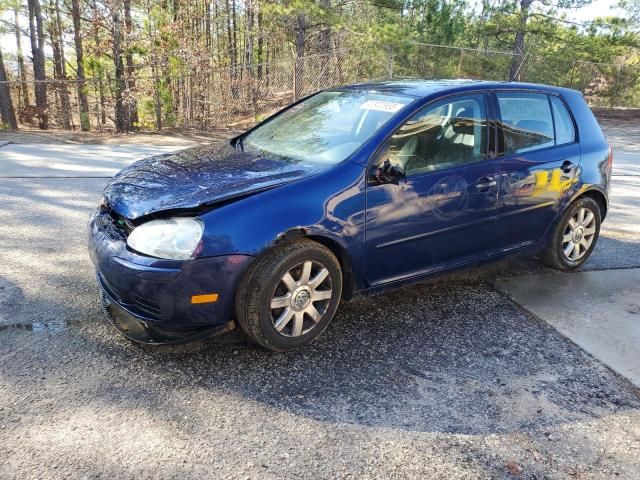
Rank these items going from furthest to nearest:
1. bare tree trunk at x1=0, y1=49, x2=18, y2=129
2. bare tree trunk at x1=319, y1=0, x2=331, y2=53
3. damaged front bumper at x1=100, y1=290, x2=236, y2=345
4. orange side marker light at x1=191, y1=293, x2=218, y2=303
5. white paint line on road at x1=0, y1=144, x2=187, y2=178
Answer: bare tree trunk at x1=319, y1=0, x2=331, y2=53 < bare tree trunk at x1=0, y1=49, x2=18, y2=129 < white paint line on road at x1=0, y1=144, x2=187, y2=178 < damaged front bumper at x1=100, y1=290, x2=236, y2=345 < orange side marker light at x1=191, y1=293, x2=218, y2=303

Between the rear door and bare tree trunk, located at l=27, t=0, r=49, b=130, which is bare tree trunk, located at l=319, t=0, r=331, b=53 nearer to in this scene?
bare tree trunk, located at l=27, t=0, r=49, b=130

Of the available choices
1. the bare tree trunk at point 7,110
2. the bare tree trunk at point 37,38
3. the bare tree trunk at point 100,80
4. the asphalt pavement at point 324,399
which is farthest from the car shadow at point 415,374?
the bare tree trunk at point 37,38

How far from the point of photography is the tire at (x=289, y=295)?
297cm

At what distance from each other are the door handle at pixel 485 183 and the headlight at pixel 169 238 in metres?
2.07

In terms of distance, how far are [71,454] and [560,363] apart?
2776 mm

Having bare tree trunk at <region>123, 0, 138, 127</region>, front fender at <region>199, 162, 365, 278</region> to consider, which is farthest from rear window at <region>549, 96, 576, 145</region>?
bare tree trunk at <region>123, 0, 138, 127</region>

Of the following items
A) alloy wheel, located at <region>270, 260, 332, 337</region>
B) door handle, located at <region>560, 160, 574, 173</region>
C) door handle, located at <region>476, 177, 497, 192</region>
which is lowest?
alloy wheel, located at <region>270, 260, 332, 337</region>

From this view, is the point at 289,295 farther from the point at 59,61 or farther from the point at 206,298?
the point at 59,61

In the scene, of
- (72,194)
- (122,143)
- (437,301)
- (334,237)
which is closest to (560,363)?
(437,301)

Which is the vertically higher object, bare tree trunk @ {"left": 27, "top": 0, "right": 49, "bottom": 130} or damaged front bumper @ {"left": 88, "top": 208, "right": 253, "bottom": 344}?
bare tree trunk @ {"left": 27, "top": 0, "right": 49, "bottom": 130}

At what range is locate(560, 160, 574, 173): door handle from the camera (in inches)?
172

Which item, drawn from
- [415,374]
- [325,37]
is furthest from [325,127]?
[325,37]

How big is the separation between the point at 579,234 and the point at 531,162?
3.52 feet

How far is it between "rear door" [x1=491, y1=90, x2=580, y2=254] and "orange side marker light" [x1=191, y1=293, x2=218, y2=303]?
228 cm
